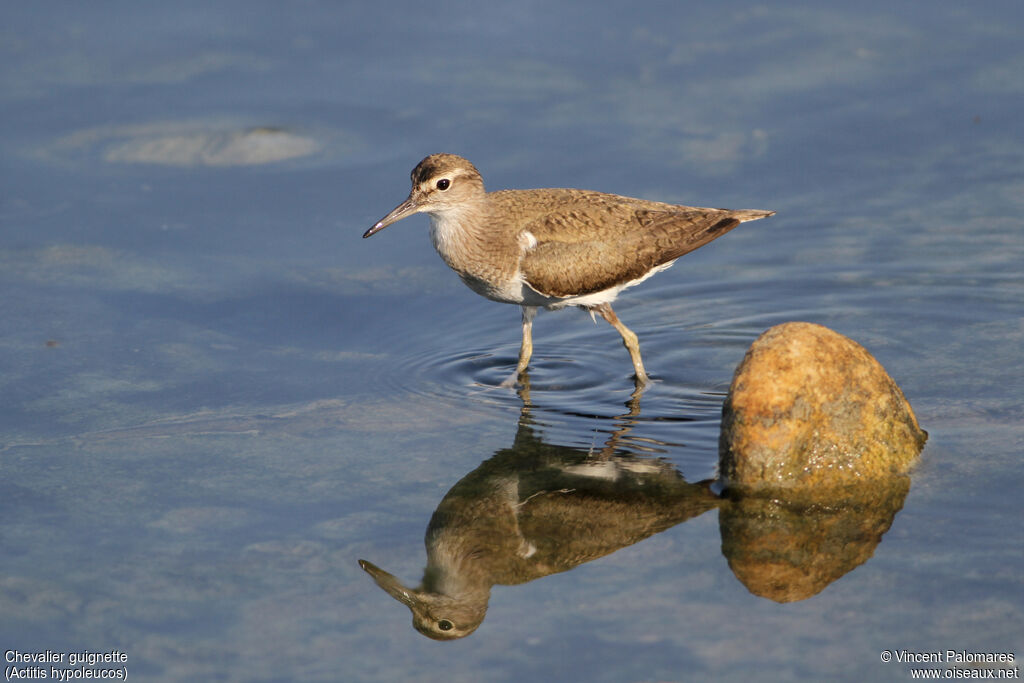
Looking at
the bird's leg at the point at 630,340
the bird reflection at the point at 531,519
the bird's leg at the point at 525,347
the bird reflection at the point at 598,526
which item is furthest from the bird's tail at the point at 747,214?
the bird reflection at the point at 598,526

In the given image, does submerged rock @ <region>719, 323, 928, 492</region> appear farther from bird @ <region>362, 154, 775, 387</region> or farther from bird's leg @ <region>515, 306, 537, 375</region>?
bird's leg @ <region>515, 306, 537, 375</region>

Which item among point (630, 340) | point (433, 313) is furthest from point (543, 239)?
point (433, 313)

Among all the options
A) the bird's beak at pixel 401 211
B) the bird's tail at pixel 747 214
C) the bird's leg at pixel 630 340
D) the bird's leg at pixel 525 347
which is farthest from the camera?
the bird's tail at pixel 747 214

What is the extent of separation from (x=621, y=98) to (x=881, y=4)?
3.88 meters

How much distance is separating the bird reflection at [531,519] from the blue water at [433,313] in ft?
0.46

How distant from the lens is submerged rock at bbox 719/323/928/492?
802cm

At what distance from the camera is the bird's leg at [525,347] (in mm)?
10523

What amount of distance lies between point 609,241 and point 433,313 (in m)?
1.96

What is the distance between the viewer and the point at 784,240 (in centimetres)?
1255

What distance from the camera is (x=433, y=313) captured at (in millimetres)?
11805

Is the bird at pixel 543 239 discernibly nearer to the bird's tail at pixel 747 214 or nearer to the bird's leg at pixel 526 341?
the bird's leg at pixel 526 341

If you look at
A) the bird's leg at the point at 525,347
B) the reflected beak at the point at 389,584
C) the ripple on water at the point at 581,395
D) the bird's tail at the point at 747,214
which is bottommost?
the reflected beak at the point at 389,584

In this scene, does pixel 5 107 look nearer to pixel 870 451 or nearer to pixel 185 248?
pixel 185 248

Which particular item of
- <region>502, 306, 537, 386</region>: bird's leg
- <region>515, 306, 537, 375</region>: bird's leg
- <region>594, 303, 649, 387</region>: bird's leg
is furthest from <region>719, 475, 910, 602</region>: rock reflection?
<region>515, 306, 537, 375</region>: bird's leg
